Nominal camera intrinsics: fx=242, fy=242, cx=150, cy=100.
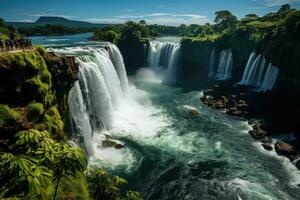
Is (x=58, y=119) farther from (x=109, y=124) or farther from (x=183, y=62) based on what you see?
(x=183, y=62)

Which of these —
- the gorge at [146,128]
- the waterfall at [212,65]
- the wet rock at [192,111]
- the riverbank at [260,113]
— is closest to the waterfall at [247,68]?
the gorge at [146,128]

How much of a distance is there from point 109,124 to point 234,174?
15391mm

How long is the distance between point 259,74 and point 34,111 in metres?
40.1

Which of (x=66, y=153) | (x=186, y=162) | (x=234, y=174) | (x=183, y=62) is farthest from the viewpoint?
(x=183, y=62)

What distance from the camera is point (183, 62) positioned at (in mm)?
60531

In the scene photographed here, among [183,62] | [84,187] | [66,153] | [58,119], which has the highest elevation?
[66,153]

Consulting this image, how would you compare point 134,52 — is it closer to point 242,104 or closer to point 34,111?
point 242,104

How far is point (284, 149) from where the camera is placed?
23844mm

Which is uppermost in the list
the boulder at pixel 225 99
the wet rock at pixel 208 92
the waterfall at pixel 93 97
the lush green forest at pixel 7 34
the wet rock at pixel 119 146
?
the lush green forest at pixel 7 34

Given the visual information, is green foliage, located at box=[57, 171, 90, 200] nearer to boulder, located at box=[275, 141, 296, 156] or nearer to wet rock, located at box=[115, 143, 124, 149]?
wet rock, located at box=[115, 143, 124, 149]

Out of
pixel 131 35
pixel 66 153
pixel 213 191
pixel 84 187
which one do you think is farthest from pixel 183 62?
pixel 66 153

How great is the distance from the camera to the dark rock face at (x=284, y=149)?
928 inches

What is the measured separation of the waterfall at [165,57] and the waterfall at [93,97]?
2312 centimetres

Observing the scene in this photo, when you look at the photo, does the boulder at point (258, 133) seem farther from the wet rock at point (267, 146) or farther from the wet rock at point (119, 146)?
the wet rock at point (119, 146)
